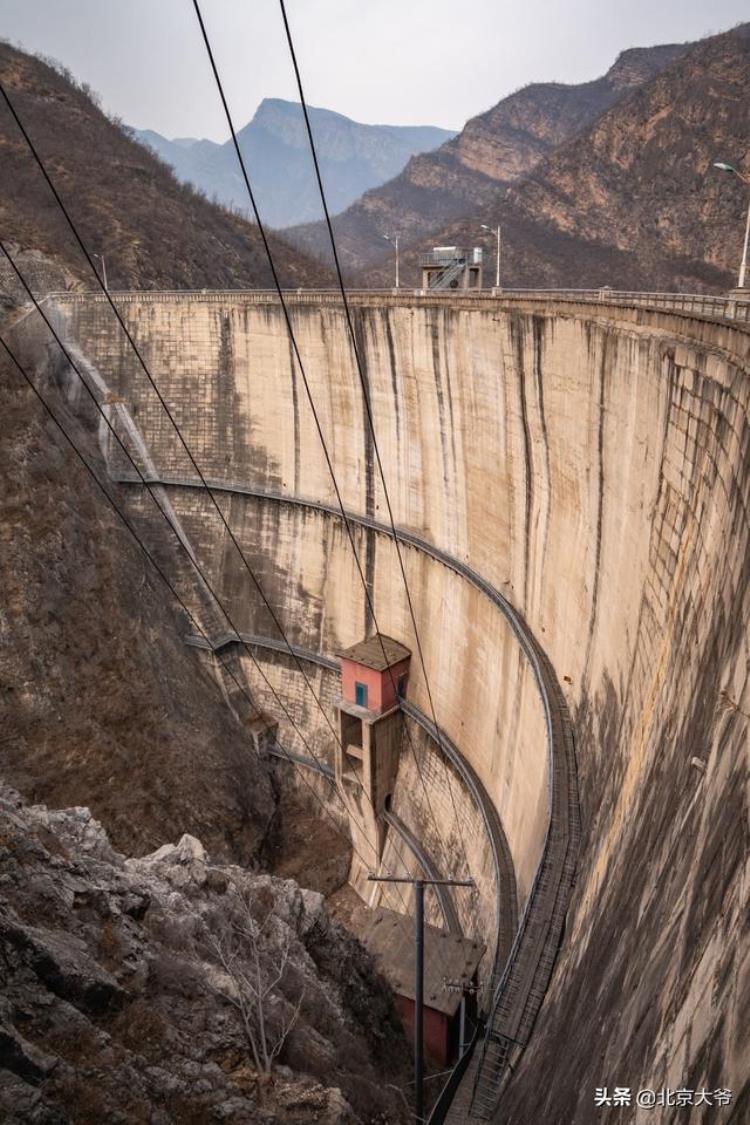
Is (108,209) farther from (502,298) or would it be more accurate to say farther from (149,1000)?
(149,1000)

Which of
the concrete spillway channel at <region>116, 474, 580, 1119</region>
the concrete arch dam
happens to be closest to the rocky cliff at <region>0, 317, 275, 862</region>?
the concrete arch dam

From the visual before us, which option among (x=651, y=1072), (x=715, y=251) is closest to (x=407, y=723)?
(x=651, y=1072)

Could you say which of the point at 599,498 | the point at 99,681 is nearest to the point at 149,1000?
the point at 599,498

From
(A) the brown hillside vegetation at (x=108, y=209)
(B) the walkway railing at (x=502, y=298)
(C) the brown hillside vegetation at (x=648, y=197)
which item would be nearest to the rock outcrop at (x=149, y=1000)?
(B) the walkway railing at (x=502, y=298)

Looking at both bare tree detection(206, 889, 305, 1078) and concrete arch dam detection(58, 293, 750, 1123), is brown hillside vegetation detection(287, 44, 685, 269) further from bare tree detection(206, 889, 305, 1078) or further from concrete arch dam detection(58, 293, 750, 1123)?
bare tree detection(206, 889, 305, 1078)

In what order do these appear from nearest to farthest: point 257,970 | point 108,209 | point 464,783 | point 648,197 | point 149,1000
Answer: point 149,1000, point 257,970, point 464,783, point 108,209, point 648,197

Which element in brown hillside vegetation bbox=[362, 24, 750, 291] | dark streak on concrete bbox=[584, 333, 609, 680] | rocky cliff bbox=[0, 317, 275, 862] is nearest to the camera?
dark streak on concrete bbox=[584, 333, 609, 680]
